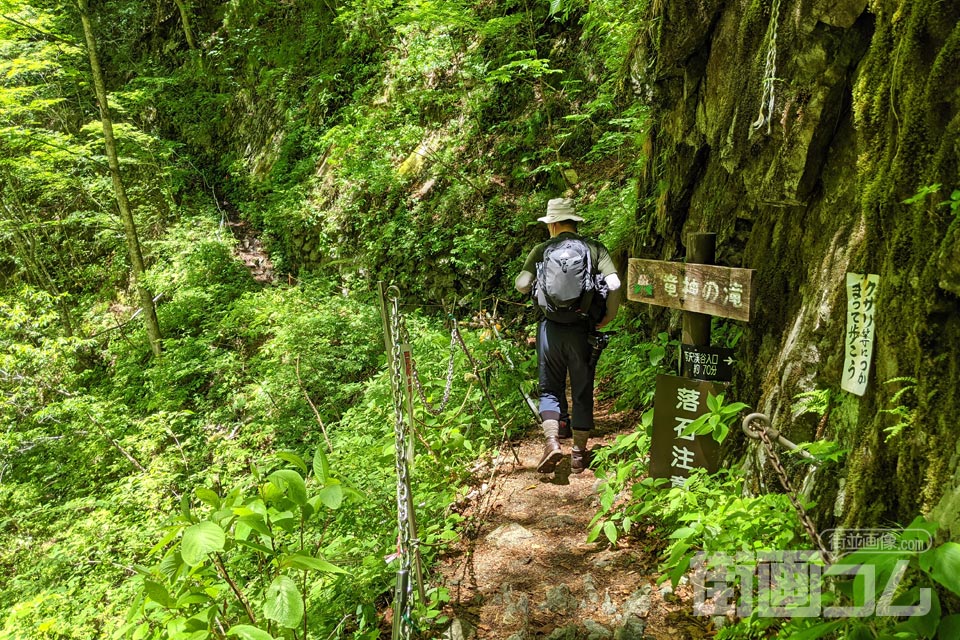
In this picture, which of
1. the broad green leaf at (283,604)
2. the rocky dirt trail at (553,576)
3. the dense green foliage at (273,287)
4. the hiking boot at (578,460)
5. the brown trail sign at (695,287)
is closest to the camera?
the broad green leaf at (283,604)

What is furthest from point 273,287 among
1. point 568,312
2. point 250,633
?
point 250,633

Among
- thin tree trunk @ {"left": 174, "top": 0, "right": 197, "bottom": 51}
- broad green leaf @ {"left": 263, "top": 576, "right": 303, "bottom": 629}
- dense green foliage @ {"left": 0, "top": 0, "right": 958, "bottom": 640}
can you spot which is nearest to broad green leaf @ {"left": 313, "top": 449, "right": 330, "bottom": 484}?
dense green foliage @ {"left": 0, "top": 0, "right": 958, "bottom": 640}

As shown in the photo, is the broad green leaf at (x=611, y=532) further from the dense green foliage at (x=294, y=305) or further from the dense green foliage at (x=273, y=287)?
the dense green foliage at (x=273, y=287)

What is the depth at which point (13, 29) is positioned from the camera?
912 cm

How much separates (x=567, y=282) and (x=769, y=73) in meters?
1.78

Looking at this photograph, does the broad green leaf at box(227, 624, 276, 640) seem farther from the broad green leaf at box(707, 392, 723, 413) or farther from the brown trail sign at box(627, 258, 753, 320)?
the brown trail sign at box(627, 258, 753, 320)

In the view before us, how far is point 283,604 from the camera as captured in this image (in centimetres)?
185

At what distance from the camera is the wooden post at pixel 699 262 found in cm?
321

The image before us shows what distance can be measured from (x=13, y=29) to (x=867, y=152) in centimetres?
1251

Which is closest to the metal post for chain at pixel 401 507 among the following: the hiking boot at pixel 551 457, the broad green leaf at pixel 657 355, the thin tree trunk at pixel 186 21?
the hiking boot at pixel 551 457

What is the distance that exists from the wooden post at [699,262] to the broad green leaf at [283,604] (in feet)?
8.40

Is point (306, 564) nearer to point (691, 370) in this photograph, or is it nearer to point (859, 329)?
point (859, 329)

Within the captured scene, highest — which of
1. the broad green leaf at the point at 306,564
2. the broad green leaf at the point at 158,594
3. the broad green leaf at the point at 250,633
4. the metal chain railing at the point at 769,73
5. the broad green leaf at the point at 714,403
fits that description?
the metal chain railing at the point at 769,73

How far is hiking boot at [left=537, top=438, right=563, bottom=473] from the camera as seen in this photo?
4.20 metres
